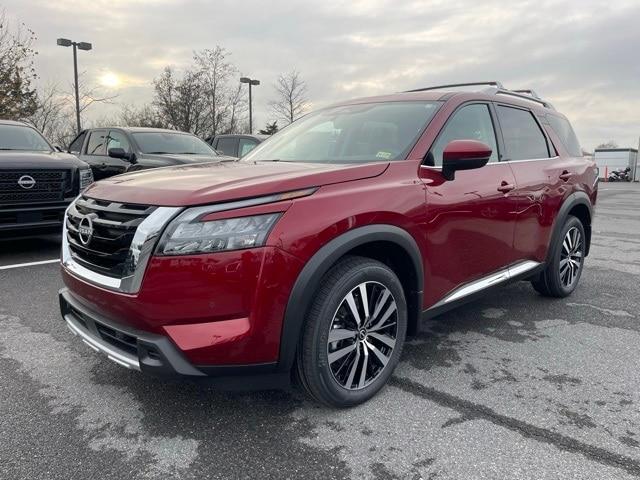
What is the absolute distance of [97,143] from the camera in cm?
1012

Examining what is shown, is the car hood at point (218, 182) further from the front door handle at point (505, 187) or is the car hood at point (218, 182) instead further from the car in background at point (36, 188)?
the car in background at point (36, 188)

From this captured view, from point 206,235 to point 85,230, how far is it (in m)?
0.81

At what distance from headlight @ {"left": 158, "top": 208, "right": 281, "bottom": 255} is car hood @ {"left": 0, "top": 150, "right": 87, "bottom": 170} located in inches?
187

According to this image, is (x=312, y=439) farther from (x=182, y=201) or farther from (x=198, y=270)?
(x=182, y=201)

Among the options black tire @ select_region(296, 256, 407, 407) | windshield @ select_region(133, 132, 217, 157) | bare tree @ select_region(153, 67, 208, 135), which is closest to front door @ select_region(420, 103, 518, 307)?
black tire @ select_region(296, 256, 407, 407)

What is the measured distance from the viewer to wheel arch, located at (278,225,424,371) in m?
2.38

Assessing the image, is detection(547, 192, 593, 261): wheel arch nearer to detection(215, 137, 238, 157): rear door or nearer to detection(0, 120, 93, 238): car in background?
detection(0, 120, 93, 238): car in background

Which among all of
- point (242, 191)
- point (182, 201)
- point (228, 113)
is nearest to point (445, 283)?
point (242, 191)

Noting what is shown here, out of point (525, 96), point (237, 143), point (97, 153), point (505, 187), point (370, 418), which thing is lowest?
point (370, 418)

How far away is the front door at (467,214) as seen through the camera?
10.1ft

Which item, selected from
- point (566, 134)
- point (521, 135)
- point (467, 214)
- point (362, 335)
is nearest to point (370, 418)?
point (362, 335)

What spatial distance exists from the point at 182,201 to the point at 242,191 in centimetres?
27

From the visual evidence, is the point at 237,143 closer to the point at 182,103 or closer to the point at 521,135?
the point at 521,135

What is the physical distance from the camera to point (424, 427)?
257cm
